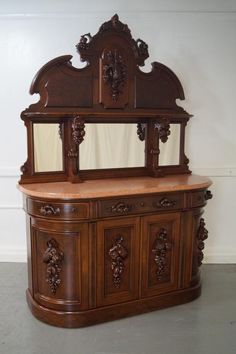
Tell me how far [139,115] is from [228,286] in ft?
5.62

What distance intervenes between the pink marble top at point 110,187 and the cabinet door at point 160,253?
0.76ft

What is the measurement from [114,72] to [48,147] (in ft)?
2.60

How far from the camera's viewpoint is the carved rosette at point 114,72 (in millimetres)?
2562

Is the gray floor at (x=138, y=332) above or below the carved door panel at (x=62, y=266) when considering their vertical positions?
below

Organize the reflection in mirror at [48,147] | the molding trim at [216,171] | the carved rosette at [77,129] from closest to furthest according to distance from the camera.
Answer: the carved rosette at [77,129] → the reflection in mirror at [48,147] → the molding trim at [216,171]

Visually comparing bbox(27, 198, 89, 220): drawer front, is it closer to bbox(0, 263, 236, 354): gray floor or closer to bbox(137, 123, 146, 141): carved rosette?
bbox(0, 263, 236, 354): gray floor

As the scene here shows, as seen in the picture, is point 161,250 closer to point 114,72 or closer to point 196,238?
point 196,238

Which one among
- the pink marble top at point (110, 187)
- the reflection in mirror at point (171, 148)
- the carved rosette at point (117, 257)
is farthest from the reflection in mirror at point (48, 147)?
the reflection in mirror at point (171, 148)

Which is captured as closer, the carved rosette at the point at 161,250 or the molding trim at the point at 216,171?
the carved rosette at the point at 161,250

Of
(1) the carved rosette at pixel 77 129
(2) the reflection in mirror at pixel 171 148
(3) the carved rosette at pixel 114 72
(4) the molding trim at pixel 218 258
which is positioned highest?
(3) the carved rosette at pixel 114 72

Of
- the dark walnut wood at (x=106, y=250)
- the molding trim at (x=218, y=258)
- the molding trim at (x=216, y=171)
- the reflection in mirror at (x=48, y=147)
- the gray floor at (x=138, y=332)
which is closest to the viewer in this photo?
the gray floor at (x=138, y=332)

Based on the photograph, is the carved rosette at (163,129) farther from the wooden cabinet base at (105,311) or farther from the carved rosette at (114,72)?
the wooden cabinet base at (105,311)

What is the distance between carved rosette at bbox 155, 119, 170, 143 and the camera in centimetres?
272

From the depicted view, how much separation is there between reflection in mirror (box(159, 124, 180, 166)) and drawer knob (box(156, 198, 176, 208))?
585mm
